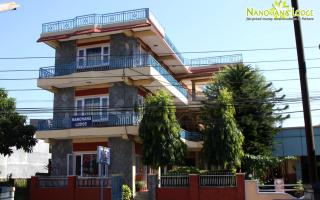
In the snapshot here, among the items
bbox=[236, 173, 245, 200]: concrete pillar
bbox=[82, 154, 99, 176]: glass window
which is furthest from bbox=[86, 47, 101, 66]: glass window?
bbox=[236, 173, 245, 200]: concrete pillar

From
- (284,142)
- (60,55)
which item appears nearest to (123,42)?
(60,55)

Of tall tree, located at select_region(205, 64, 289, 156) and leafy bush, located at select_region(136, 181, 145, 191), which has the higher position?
tall tree, located at select_region(205, 64, 289, 156)

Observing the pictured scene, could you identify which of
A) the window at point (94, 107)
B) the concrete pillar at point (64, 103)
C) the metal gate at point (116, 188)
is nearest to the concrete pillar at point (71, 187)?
the metal gate at point (116, 188)

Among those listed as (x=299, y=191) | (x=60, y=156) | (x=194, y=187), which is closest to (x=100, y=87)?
(x=60, y=156)

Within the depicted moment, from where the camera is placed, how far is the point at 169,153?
27.4 metres

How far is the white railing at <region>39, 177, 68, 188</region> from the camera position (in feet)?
89.9

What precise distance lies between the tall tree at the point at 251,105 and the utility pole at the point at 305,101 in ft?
46.1

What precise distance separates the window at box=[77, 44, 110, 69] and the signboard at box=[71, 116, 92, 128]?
13.8 feet

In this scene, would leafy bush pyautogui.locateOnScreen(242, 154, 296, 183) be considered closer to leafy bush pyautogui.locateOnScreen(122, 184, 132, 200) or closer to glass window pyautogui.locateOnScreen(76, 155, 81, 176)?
leafy bush pyautogui.locateOnScreen(122, 184, 132, 200)

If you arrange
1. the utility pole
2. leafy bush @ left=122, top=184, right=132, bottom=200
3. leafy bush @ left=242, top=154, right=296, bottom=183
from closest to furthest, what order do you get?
the utility pole < leafy bush @ left=122, top=184, right=132, bottom=200 < leafy bush @ left=242, top=154, right=296, bottom=183

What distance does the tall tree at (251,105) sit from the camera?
3209 centimetres

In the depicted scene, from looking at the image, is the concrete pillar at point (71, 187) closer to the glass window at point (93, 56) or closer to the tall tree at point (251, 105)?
the glass window at point (93, 56)

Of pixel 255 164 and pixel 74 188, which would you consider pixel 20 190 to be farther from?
pixel 255 164

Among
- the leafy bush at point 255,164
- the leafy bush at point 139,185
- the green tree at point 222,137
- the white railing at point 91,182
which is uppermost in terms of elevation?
the green tree at point 222,137
